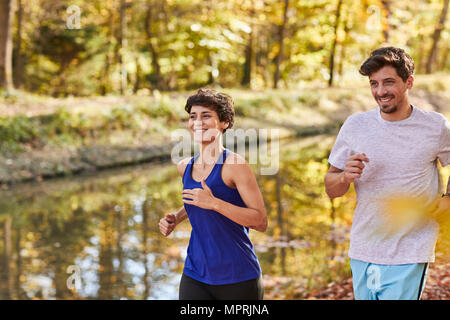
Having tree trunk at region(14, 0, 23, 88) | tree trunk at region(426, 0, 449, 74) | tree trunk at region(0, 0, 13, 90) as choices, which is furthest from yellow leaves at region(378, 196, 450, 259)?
tree trunk at region(426, 0, 449, 74)

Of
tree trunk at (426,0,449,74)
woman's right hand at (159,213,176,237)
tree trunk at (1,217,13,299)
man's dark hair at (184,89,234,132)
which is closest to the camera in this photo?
man's dark hair at (184,89,234,132)

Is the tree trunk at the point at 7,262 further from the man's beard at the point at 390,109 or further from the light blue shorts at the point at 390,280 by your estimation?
the man's beard at the point at 390,109

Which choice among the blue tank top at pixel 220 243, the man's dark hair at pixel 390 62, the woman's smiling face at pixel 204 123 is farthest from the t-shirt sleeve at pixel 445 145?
the woman's smiling face at pixel 204 123

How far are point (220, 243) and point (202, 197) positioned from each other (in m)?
0.32

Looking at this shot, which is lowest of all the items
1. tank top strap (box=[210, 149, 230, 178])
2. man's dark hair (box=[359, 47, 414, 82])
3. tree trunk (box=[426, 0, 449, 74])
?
tank top strap (box=[210, 149, 230, 178])

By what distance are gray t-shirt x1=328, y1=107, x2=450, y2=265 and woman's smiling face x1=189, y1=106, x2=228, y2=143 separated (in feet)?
2.75

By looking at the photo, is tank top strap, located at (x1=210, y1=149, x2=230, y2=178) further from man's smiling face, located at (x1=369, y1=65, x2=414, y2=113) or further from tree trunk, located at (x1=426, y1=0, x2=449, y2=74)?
tree trunk, located at (x1=426, y1=0, x2=449, y2=74)

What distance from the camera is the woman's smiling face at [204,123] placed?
3533 mm

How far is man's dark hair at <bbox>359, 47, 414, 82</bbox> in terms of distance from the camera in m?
3.42

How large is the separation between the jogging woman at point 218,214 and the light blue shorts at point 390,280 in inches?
23.7

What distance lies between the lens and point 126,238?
32.7ft

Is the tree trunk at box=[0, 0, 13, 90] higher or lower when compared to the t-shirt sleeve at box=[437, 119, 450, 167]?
higher
